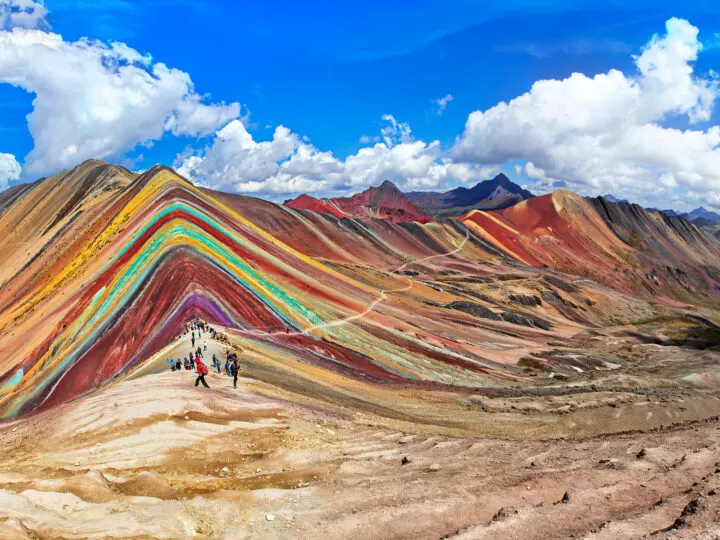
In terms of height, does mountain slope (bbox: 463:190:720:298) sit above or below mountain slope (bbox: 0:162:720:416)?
above

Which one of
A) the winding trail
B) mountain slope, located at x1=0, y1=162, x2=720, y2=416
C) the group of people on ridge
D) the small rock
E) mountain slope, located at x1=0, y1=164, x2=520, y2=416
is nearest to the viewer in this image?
the small rock

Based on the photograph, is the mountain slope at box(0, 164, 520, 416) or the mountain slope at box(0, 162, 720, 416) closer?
the mountain slope at box(0, 164, 520, 416)

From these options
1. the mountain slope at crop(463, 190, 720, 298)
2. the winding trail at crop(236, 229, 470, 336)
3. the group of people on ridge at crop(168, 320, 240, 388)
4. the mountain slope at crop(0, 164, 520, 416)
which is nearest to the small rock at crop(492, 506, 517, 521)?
the group of people on ridge at crop(168, 320, 240, 388)

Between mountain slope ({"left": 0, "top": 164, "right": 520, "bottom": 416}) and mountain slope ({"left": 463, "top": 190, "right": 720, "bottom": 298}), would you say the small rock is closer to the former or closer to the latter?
mountain slope ({"left": 0, "top": 164, "right": 520, "bottom": 416})

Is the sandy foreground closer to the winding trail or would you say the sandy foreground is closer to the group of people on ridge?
the group of people on ridge

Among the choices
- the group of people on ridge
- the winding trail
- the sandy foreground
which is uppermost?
the winding trail

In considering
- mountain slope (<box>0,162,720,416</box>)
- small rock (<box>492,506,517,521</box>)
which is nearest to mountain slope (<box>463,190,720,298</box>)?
mountain slope (<box>0,162,720,416</box>)

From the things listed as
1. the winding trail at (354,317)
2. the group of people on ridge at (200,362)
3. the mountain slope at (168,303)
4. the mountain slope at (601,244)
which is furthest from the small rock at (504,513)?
the mountain slope at (601,244)

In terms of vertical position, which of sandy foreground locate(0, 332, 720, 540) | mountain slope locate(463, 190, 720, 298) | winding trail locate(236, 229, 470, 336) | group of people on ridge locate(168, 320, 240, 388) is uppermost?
mountain slope locate(463, 190, 720, 298)

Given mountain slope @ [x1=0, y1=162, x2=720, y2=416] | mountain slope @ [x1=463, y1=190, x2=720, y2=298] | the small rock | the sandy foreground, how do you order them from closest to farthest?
the sandy foreground < the small rock < mountain slope @ [x1=0, y1=162, x2=720, y2=416] < mountain slope @ [x1=463, y1=190, x2=720, y2=298]

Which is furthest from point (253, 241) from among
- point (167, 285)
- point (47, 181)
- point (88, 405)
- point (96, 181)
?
point (47, 181)

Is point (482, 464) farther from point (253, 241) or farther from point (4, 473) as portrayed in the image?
point (253, 241)
